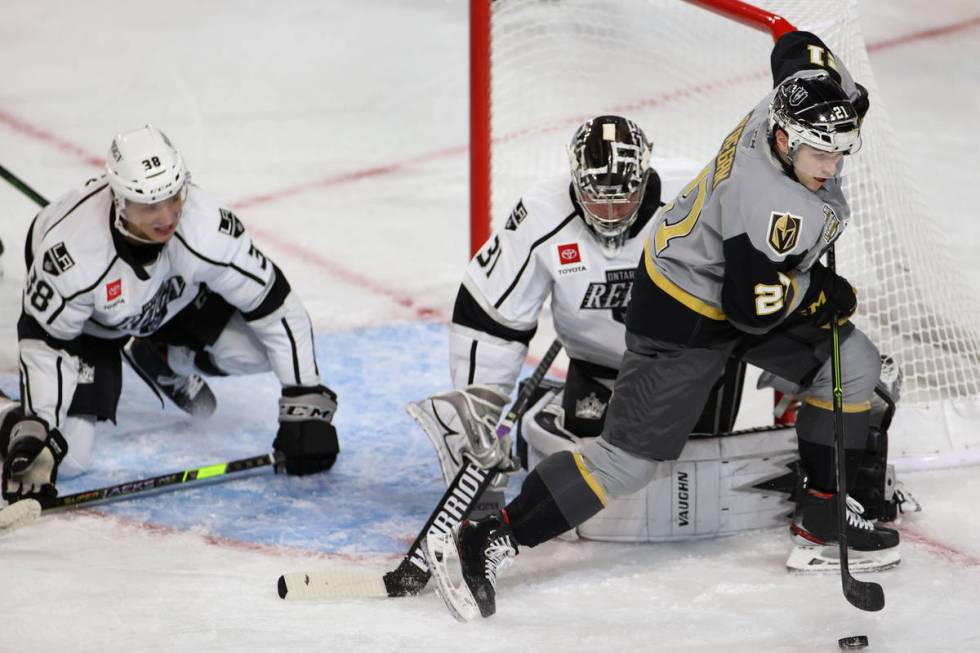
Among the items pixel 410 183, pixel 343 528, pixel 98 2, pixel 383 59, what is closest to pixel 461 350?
pixel 343 528

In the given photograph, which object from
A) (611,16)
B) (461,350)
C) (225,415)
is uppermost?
(611,16)

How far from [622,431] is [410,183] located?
306 cm

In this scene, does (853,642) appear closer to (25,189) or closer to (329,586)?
(329,586)

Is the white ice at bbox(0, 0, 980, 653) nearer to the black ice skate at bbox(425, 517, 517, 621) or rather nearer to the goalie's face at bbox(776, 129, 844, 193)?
the black ice skate at bbox(425, 517, 517, 621)

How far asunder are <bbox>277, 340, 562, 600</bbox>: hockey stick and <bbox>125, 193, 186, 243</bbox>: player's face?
3.01 ft

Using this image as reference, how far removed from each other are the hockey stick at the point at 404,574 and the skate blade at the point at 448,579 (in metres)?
0.04

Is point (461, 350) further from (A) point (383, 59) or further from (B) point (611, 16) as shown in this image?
(A) point (383, 59)

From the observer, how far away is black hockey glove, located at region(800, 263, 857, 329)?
3.10 m

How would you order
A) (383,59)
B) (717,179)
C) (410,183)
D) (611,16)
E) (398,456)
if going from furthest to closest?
(383,59)
(410,183)
(611,16)
(398,456)
(717,179)

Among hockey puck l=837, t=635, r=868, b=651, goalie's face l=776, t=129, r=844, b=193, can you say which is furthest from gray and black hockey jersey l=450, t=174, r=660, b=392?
hockey puck l=837, t=635, r=868, b=651

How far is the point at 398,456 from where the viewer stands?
403cm

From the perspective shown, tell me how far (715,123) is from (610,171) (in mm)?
1700

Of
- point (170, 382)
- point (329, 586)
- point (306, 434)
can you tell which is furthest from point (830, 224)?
point (170, 382)

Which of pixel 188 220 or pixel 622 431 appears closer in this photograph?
pixel 622 431
